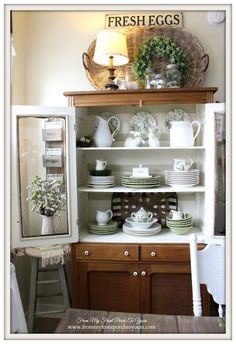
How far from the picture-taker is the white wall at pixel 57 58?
4.95 feet

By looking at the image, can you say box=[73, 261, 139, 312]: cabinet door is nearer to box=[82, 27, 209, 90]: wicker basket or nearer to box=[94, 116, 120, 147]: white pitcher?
box=[94, 116, 120, 147]: white pitcher

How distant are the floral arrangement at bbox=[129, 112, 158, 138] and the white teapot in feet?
1.55

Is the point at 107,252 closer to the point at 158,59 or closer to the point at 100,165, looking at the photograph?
the point at 100,165

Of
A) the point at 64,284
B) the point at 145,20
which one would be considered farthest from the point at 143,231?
the point at 145,20

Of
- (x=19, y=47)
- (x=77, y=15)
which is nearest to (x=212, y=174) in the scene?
(x=77, y=15)

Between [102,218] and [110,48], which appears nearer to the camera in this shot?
[110,48]

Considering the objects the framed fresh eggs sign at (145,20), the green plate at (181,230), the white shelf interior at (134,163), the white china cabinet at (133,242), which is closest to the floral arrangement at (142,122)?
the white shelf interior at (134,163)

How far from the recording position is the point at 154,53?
5.79 feet

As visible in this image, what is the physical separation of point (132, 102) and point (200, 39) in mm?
517

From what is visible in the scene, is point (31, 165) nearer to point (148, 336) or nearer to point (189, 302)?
point (148, 336)

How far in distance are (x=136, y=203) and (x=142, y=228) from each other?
0.64 ft

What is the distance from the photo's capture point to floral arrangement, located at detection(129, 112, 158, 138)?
6.04 feet

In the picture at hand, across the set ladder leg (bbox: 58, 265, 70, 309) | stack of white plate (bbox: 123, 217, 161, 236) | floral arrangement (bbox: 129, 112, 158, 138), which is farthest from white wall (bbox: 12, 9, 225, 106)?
ladder leg (bbox: 58, 265, 70, 309)

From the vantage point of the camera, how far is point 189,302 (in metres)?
1.61
